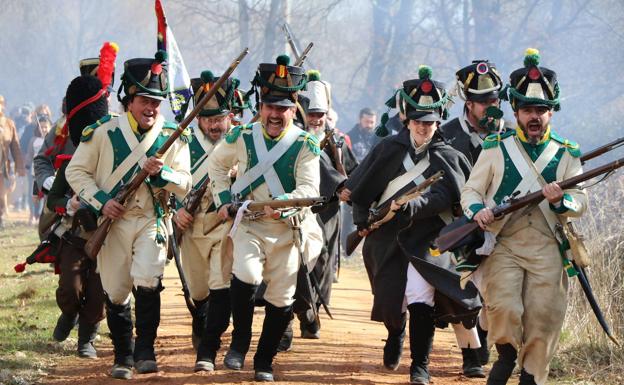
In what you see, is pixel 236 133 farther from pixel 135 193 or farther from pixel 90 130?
pixel 90 130

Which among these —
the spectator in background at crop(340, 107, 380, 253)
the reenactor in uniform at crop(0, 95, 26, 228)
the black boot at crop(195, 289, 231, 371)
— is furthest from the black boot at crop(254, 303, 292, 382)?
the reenactor in uniform at crop(0, 95, 26, 228)

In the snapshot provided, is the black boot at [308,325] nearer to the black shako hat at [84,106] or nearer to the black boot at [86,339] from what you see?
the black boot at [86,339]

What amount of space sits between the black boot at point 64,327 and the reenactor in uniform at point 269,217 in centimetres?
183

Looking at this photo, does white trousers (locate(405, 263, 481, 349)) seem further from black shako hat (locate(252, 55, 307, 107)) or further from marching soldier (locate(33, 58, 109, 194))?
marching soldier (locate(33, 58, 109, 194))

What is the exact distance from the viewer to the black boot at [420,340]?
870 centimetres

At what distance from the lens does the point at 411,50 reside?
36.5m

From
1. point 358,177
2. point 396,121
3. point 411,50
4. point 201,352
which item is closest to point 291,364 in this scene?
point 201,352

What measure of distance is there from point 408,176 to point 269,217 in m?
1.16

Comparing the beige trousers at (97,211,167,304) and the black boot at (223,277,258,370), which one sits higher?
the beige trousers at (97,211,167,304)

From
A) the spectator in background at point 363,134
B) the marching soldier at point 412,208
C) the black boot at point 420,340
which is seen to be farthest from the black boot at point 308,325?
the spectator in background at point 363,134

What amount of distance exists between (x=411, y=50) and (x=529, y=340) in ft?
96.3

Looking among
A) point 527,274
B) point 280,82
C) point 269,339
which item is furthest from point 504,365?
point 280,82

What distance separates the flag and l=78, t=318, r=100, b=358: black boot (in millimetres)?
1872

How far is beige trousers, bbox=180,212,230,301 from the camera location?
927cm
